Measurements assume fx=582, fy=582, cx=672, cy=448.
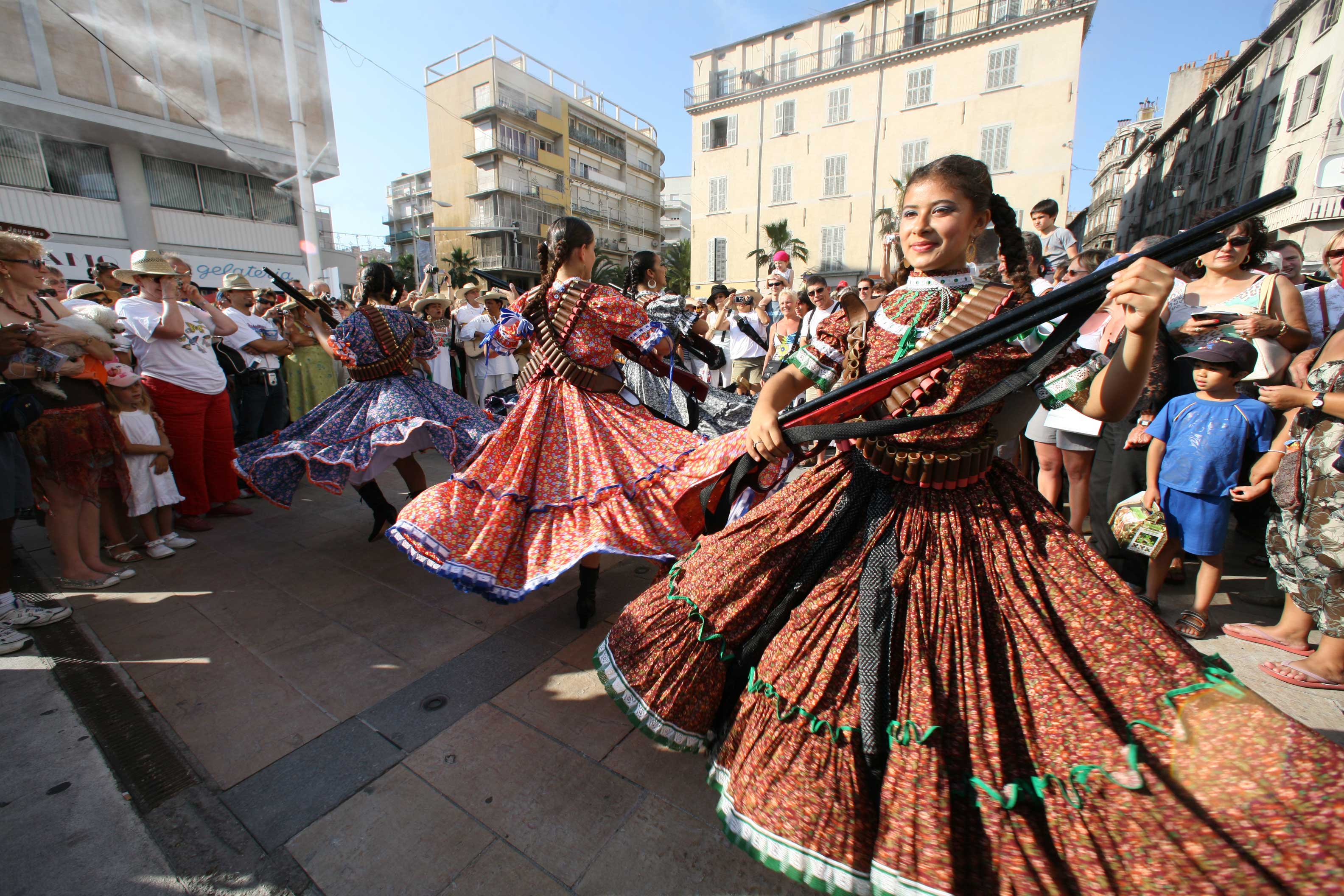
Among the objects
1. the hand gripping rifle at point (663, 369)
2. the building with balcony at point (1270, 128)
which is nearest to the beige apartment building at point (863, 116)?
the building with balcony at point (1270, 128)

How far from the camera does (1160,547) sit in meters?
3.05

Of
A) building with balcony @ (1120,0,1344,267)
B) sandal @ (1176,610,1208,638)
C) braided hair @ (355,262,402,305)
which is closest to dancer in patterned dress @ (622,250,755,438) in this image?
braided hair @ (355,262,402,305)

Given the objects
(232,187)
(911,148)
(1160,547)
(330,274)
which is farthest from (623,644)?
(911,148)

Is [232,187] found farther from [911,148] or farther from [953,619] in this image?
[911,148]

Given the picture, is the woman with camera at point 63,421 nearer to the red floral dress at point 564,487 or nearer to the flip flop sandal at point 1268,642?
the red floral dress at point 564,487

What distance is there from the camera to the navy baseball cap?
9.01ft

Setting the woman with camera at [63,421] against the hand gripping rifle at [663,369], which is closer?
the woman with camera at [63,421]

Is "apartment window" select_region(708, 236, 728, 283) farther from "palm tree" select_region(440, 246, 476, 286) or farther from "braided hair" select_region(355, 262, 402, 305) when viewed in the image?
"braided hair" select_region(355, 262, 402, 305)

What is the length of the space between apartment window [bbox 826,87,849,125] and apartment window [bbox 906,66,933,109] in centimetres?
258

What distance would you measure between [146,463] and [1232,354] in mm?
6363

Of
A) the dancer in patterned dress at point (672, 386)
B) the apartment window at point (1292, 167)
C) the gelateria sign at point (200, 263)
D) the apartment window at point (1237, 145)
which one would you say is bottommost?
the dancer in patterned dress at point (672, 386)

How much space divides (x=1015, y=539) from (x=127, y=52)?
20.7 metres

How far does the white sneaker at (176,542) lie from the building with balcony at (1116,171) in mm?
47783

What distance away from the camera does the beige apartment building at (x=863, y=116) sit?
2227cm
